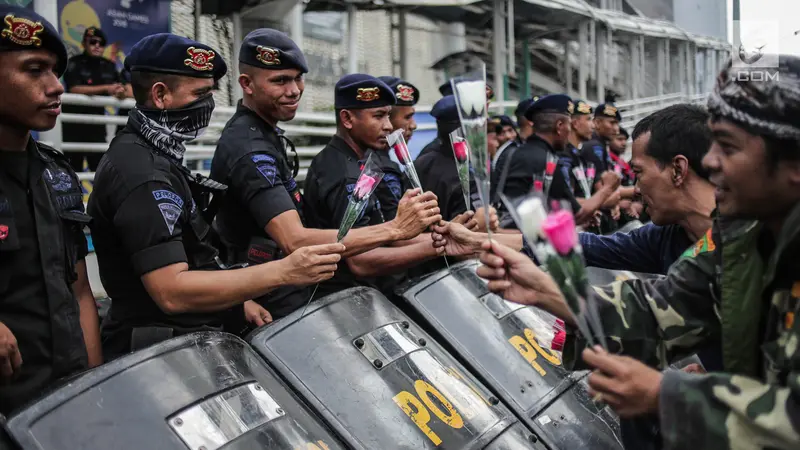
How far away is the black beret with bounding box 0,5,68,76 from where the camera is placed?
2.32 meters

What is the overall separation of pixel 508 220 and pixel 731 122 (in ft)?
10.7

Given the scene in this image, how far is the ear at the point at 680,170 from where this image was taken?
289 cm

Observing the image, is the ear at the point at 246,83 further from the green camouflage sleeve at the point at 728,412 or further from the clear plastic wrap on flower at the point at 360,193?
the green camouflage sleeve at the point at 728,412

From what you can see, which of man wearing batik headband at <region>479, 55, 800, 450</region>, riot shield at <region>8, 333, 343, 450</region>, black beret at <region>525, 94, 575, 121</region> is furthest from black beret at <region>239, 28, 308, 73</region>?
black beret at <region>525, 94, 575, 121</region>

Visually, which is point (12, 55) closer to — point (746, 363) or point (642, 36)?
point (746, 363)

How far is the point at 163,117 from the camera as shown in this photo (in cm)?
276

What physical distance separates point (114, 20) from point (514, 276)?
25.8ft

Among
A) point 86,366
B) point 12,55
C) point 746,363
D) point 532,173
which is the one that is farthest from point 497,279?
point 532,173

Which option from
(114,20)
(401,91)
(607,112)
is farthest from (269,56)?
(607,112)

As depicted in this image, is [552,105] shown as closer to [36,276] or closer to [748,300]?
[748,300]

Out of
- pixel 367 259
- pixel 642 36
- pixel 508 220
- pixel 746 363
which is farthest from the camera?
pixel 642 36

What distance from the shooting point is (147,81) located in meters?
2.80

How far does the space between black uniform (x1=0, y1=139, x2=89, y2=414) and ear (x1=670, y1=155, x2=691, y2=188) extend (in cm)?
209

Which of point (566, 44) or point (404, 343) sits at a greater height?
point (566, 44)
